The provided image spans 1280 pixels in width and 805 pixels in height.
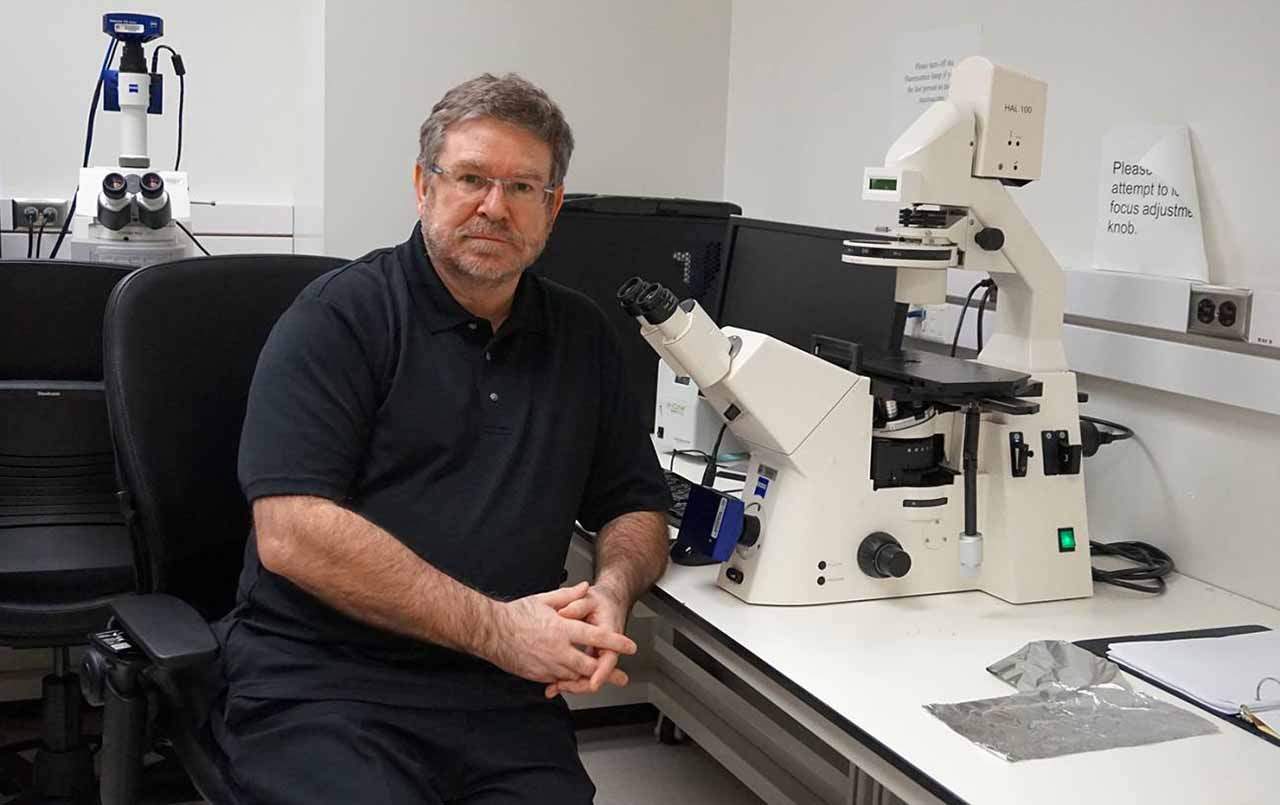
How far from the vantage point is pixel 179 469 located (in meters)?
1.83

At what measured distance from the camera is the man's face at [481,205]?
177 cm

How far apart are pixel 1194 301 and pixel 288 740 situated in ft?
4.68

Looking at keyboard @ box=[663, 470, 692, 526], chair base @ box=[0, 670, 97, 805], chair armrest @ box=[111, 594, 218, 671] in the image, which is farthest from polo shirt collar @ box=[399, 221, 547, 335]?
chair base @ box=[0, 670, 97, 805]

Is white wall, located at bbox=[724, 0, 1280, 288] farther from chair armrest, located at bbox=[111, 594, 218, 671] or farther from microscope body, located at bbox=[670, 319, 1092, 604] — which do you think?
chair armrest, located at bbox=[111, 594, 218, 671]

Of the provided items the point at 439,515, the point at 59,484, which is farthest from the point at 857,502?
the point at 59,484

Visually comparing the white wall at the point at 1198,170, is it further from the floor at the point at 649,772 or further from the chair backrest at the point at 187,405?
the chair backrest at the point at 187,405

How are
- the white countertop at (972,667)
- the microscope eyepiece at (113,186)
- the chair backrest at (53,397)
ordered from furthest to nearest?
1. the microscope eyepiece at (113,186)
2. the chair backrest at (53,397)
3. the white countertop at (972,667)

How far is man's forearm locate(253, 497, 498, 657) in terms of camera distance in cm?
161

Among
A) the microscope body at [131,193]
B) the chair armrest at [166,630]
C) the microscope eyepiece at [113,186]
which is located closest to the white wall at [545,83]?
the microscope body at [131,193]

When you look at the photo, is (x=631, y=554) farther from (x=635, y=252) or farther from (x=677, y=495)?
(x=635, y=252)

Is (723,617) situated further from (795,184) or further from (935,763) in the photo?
(795,184)

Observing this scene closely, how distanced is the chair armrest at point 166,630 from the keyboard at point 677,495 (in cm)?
71

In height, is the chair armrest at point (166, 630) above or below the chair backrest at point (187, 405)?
below

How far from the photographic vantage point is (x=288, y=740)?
1608mm
